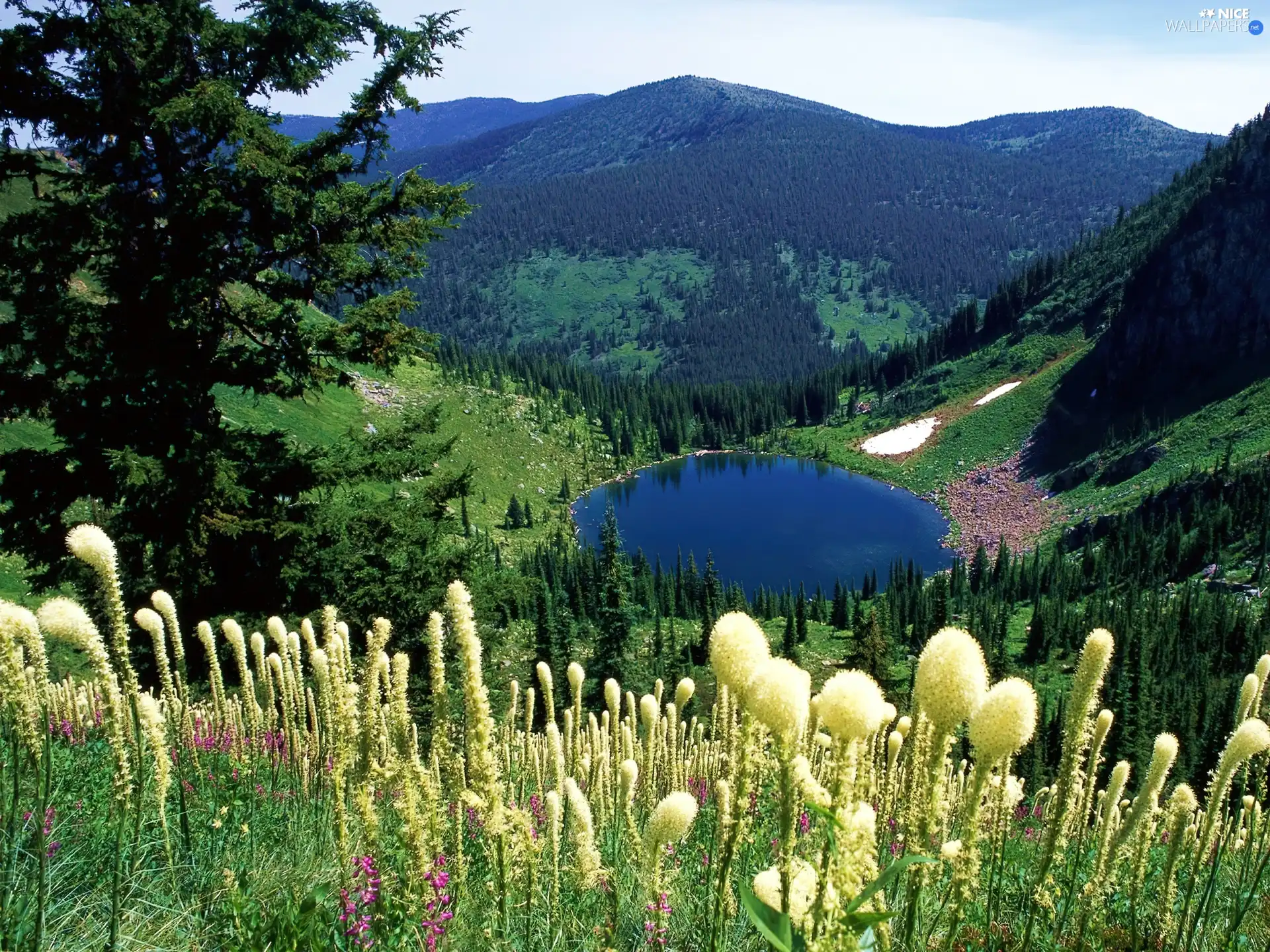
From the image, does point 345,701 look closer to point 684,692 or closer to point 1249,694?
point 684,692

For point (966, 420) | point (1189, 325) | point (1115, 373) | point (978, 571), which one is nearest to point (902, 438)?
point (966, 420)

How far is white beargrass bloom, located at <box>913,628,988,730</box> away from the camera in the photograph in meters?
Result: 2.94

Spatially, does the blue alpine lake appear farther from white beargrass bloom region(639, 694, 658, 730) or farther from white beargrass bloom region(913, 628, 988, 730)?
white beargrass bloom region(913, 628, 988, 730)

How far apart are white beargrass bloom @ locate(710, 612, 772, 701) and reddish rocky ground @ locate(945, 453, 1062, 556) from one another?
378 ft

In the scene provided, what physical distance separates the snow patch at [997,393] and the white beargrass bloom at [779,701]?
519 feet

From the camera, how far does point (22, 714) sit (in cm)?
367

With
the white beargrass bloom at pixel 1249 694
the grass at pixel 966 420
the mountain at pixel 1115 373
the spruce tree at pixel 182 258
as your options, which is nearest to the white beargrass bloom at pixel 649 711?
the white beargrass bloom at pixel 1249 694

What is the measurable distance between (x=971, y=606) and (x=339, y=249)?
8224cm

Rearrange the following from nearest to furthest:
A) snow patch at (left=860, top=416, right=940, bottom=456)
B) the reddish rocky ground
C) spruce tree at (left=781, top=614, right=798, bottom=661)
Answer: spruce tree at (left=781, top=614, right=798, bottom=661)
the reddish rocky ground
snow patch at (left=860, top=416, right=940, bottom=456)

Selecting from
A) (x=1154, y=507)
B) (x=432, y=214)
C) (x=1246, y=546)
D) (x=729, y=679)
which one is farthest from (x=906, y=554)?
(x=729, y=679)

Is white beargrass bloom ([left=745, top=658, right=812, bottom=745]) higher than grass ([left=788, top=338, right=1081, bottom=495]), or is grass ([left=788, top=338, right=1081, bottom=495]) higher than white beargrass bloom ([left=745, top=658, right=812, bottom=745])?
white beargrass bloom ([left=745, top=658, right=812, bottom=745])

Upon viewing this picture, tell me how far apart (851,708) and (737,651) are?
1.43ft

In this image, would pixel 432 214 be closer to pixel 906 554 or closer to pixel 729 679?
pixel 729 679

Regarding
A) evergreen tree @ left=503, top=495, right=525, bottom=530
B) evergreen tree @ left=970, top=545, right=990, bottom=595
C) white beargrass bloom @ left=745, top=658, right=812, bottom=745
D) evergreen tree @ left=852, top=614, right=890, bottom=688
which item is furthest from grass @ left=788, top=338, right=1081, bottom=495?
white beargrass bloom @ left=745, top=658, right=812, bottom=745
